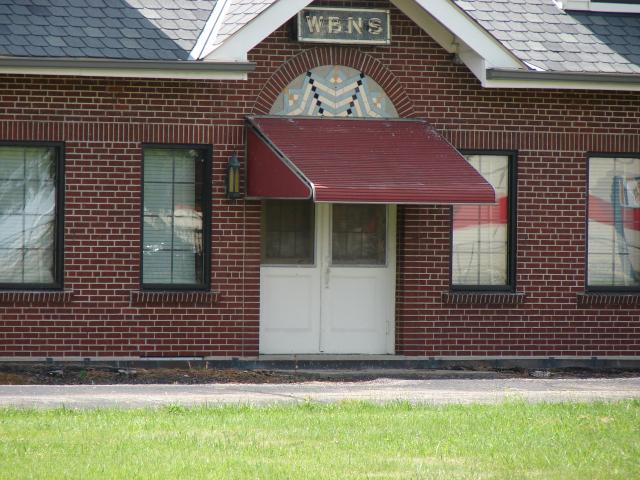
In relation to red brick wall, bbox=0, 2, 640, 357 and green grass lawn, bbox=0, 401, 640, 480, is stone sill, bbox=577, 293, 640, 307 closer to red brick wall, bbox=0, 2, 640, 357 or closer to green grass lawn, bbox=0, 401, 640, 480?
red brick wall, bbox=0, 2, 640, 357

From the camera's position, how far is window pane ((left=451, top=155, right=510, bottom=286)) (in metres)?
17.3

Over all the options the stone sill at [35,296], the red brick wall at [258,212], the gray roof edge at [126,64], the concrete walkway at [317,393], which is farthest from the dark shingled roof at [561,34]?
the stone sill at [35,296]

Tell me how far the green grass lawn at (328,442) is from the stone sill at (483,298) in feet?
15.6

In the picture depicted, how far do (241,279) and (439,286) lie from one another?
2445 mm

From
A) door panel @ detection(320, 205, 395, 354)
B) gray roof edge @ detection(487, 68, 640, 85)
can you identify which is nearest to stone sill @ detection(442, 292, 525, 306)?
door panel @ detection(320, 205, 395, 354)

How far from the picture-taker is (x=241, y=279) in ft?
54.0

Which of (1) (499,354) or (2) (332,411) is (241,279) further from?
(2) (332,411)

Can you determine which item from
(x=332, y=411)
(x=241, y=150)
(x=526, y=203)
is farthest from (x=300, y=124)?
(x=332, y=411)

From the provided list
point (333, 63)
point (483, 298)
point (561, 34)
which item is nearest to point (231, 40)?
point (333, 63)

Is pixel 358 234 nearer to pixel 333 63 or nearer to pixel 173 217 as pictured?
pixel 333 63

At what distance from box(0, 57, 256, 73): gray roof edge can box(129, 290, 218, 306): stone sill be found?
260 cm

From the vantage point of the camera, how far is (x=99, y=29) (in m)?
16.1

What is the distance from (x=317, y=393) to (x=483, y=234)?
4.88m

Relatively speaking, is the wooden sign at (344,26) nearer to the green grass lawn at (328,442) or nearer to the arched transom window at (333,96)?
the arched transom window at (333,96)
